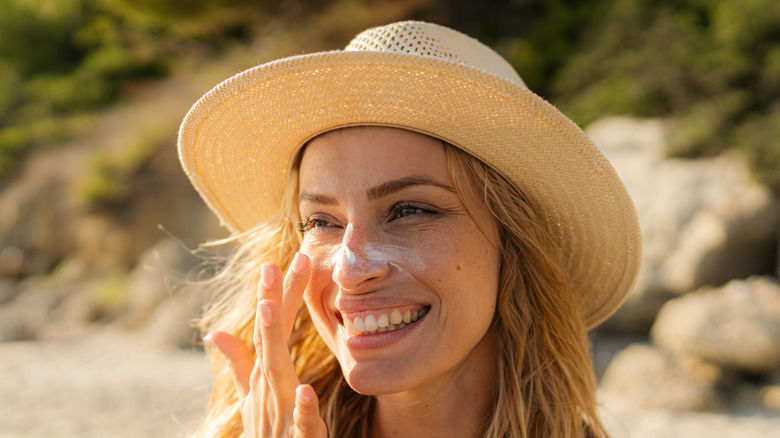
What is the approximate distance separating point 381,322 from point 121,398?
23.4 ft

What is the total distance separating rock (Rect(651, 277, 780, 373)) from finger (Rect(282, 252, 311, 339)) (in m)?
5.67

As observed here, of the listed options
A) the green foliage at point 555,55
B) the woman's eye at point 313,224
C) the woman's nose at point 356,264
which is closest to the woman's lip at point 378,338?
the woman's nose at point 356,264

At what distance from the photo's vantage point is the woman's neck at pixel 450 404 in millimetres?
2014

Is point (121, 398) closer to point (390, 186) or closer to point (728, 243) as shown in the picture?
point (390, 186)

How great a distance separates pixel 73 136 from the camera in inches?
681

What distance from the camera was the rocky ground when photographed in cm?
578

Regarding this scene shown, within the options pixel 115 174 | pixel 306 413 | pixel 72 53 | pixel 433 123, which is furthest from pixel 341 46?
pixel 72 53

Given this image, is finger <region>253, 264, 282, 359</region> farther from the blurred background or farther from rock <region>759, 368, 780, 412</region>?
rock <region>759, 368, 780, 412</region>

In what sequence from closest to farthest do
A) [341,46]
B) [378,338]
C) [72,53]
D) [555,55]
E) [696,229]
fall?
1. [378,338]
2. [696,229]
3. [555,55]
4. [341,46]
5. [72,53]

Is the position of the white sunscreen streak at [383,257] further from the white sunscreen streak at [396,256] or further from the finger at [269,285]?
the finger at [269,285]

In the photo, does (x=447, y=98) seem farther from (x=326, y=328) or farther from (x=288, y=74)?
(x=326, y=328)

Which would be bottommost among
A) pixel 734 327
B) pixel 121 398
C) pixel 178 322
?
pixel 734 327

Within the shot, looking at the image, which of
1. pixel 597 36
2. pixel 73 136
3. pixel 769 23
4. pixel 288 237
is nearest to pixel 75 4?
pixel 73 136

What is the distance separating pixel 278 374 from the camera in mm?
1619
